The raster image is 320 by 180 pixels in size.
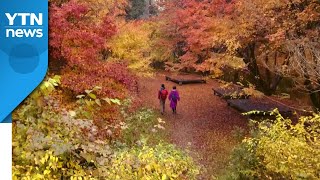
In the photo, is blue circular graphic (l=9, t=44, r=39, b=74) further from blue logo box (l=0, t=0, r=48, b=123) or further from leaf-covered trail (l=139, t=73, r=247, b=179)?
leaf-covered trail (l=139, t=73, r=247, b=179)

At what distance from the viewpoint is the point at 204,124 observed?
367 inches

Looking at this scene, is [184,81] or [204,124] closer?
[204,124]

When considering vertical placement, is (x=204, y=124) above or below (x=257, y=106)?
below

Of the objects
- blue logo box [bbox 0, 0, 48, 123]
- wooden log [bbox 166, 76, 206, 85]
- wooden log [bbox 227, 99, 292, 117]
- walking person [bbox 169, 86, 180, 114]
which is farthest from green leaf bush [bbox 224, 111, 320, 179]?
wooden log [bbox 166, 76, 206, 85]

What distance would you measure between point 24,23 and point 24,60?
0.18m

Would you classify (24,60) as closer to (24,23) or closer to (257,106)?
(24,23)

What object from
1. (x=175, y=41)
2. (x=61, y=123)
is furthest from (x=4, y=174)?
(x=175, y=41)

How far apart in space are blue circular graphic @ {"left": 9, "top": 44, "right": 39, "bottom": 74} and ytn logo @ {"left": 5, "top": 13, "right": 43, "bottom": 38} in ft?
0.29

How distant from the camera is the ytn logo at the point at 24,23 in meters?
1.67

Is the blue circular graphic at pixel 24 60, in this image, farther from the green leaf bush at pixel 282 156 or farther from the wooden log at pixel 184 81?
the wooden log at pixel 184 81

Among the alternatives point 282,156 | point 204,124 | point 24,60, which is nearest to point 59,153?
point 24,60

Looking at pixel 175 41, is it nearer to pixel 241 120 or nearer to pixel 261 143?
pixel 241 120

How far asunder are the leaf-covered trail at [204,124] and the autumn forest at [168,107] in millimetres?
30

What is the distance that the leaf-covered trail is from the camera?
7207mm
